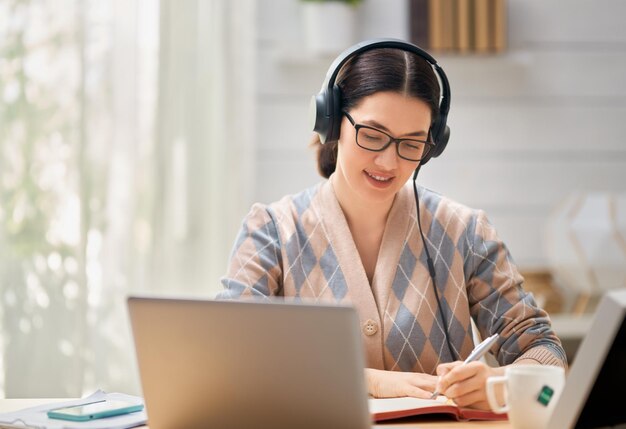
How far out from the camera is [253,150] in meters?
3.14

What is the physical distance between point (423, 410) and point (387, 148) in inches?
20.7

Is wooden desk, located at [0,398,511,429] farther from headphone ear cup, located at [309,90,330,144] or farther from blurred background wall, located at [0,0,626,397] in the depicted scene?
blurred background wall, located at [0,0,626,397]

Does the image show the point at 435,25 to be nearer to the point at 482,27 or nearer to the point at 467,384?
the point at 482,27

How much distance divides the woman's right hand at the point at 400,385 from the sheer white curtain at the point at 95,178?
2.55ft

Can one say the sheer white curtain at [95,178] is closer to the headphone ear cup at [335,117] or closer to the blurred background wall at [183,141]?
the blurred background wall at [183,141]

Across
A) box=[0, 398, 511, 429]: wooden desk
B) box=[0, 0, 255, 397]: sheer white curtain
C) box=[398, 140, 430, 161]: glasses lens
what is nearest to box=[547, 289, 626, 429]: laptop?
box=[0, 398, 511, 429]: wooden desk

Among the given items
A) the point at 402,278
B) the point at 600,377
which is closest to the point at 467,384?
the point at 600,377

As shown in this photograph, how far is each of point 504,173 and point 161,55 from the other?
1420 millimetres

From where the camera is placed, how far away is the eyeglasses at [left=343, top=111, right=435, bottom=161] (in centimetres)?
154

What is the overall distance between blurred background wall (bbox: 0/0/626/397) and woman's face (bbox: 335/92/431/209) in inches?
25.0

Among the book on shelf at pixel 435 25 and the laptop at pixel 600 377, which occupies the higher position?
the book on shelf at pixel 435 25

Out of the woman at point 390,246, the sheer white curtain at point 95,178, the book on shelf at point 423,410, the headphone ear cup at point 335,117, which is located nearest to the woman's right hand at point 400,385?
the book on shelf at point 423,410

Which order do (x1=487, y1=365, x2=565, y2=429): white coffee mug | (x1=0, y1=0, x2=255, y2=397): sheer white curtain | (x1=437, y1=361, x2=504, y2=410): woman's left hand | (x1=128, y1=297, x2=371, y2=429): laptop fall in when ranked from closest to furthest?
(x1=128, y1=297, x2=371, y2=429): laptop < (x1=487, y1=365, x2=565, y2=429): white coffee mug < (x1=437, y1=361, x2=504, y2=410): woman's left hand < (x1=0, y1=0, x2=255, y2=397): sheer white curtain

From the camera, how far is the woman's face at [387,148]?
5.06 ft
